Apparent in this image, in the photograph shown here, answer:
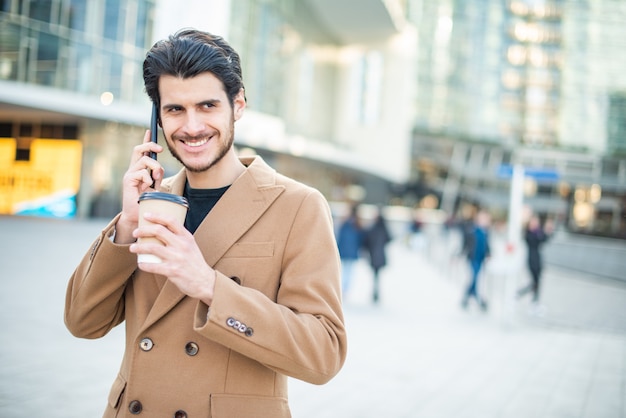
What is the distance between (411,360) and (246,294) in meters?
5.50

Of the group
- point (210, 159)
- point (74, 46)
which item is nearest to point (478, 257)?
point (210, 159)

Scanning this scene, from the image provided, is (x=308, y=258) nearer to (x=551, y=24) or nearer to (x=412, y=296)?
(x=412, y=296)

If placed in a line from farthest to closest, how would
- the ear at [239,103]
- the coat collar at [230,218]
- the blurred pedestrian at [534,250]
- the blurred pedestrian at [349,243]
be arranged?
the blurred pedestrian at [534,250], the blurred pedestrian at [349,243], the ear at [239,103], the coat collar at [230,218]

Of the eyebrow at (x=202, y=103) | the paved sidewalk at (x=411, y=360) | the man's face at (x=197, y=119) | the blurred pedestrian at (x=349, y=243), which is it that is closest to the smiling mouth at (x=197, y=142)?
the man's face at (x=197, y=119)

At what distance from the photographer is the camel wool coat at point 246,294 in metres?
1.49

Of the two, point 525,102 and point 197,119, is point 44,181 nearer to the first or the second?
point 197,119

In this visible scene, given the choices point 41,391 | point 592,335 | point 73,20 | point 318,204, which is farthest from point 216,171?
point 73,20

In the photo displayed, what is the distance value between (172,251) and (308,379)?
1.64 ft

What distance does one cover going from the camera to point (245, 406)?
1551 millimetres

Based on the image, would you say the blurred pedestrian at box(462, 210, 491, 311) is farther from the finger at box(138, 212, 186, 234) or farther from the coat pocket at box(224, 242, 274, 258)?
the finger at box(138, 212, 186, 234)

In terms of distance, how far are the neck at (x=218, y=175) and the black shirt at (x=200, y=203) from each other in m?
0.02

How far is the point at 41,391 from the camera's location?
15.0 ft

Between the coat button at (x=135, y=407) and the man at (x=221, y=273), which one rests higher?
the man at (x=221, y=273)

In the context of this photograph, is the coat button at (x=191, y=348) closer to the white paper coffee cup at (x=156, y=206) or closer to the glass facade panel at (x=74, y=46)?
the white paper coffee cup at (x=156, y=206)
